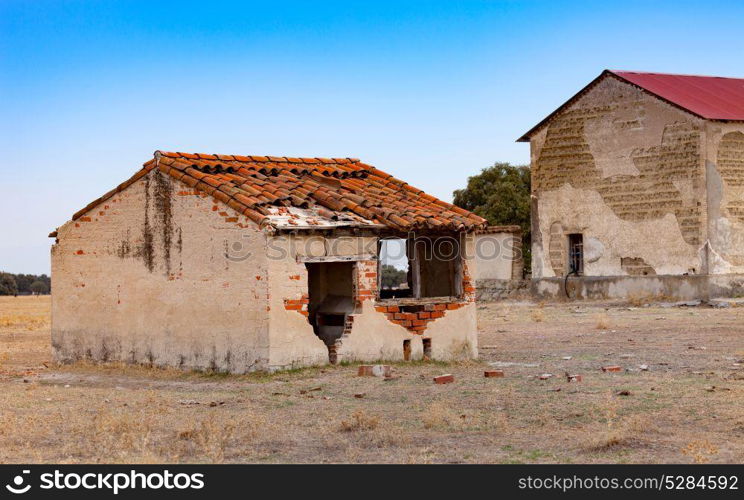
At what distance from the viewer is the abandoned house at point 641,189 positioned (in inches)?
1199

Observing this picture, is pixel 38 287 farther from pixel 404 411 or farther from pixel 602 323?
pixel 404 411

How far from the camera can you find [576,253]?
112 feet

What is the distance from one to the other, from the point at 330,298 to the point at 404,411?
6.14 metres

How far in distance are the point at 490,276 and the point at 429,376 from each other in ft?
69.1

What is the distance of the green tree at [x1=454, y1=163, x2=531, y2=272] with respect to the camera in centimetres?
4678

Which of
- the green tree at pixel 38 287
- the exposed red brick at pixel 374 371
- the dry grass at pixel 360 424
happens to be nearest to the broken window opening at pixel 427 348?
the exposed red brick at pixel 374 371

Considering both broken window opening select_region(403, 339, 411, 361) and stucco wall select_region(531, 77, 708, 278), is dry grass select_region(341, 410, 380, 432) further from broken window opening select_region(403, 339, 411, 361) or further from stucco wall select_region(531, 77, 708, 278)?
stucco wall select_region(531, 77, 708, 278)

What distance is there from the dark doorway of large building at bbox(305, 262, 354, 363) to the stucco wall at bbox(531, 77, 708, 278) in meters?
15.2

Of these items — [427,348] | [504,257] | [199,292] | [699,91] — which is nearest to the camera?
[199,292]

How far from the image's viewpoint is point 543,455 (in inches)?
385

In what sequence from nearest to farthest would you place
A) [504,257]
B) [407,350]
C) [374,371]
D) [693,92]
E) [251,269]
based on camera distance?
[374,371] < [251,269] < [407,350] < [693,92] < [504,257]

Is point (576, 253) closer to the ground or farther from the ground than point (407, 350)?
farther from the ground
